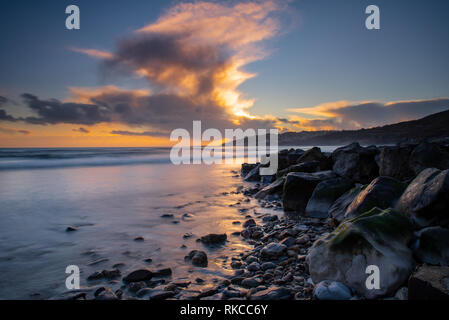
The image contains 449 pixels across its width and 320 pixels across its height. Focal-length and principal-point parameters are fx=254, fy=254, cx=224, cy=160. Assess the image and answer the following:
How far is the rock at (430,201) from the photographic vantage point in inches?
146

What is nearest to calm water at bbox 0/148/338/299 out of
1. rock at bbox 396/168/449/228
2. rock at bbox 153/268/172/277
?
rock at bbox 153/268/172/277

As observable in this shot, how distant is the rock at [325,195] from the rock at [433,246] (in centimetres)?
353

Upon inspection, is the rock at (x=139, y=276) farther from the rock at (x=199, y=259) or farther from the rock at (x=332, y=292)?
the rock at (x=332, y=292)

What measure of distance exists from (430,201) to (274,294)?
273 centimetres

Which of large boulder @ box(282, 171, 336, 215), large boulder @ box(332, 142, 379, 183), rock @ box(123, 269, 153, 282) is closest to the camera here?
rock @ box(123, 269, 153, 282)

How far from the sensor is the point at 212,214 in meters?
8.01

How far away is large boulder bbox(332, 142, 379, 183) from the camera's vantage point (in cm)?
902

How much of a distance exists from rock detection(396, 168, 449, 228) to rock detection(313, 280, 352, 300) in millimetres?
1893

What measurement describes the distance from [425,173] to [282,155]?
10848 mm

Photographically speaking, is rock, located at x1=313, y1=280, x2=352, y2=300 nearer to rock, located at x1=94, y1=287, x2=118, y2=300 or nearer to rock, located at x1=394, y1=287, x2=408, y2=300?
rock, located at x1=394, y1=287, x2=408, y2=300

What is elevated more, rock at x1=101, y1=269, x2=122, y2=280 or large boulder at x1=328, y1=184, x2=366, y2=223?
large boulder at x1=328, y1=184, x2=366, y2=223

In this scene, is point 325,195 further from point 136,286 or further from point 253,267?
point 136,286

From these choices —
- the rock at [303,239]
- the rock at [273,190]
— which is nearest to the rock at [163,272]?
the rock at [303,239]
